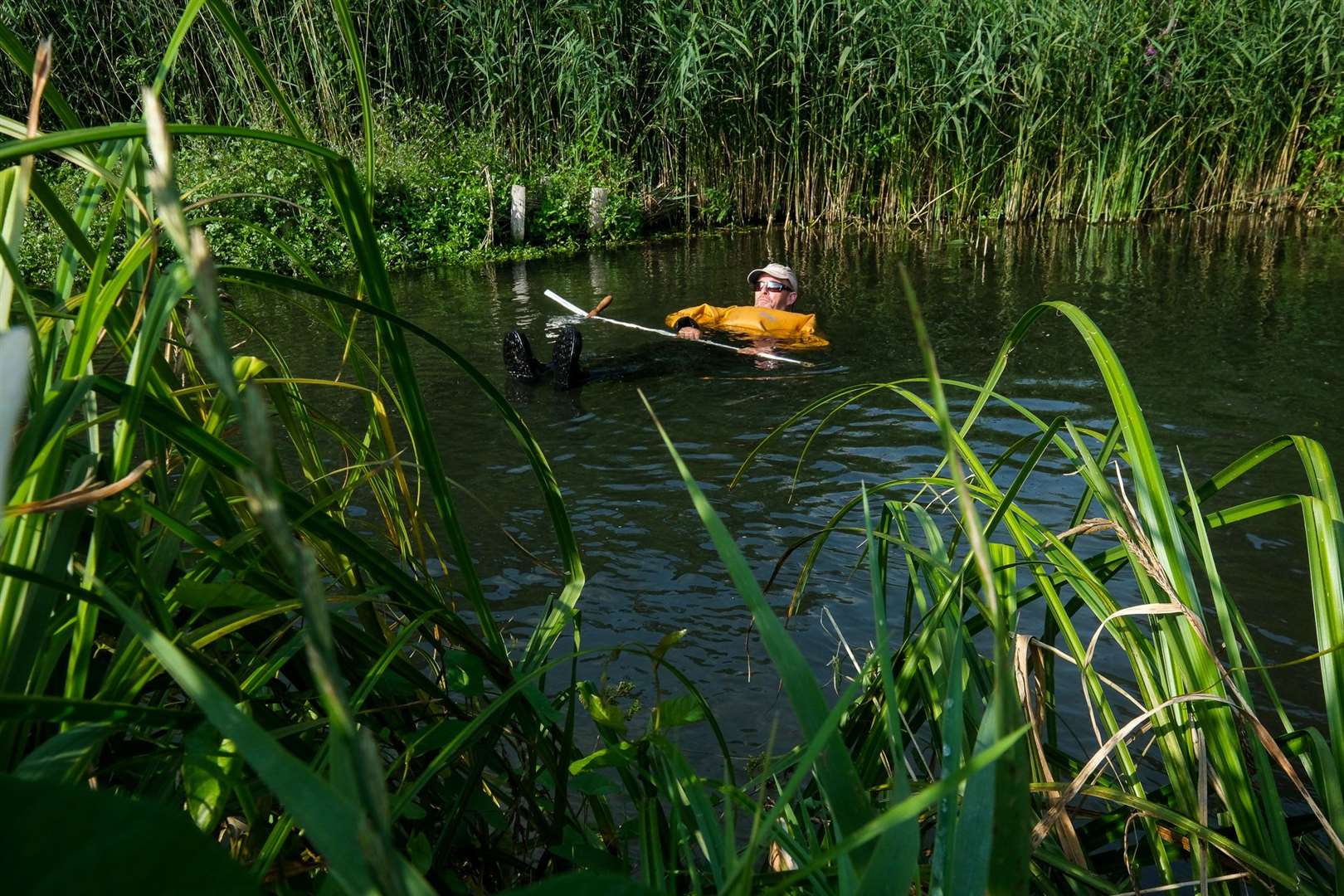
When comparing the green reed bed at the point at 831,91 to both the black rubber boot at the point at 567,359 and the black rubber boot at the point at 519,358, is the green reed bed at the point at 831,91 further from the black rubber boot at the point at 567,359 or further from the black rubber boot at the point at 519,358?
the black rubber boot at the point at 567,359

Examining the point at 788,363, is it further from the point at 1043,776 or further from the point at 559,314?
the point at 1043,776

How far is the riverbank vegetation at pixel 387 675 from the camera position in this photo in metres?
0.45

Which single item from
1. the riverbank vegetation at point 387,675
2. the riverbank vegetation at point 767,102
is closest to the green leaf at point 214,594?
the riverbank vegetation at point 387,675

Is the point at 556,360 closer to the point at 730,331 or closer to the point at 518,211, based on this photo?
the point at 730,331

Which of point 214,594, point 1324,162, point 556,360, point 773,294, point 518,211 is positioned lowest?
point 556,360

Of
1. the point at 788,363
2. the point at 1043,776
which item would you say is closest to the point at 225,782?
the point at 1043,776

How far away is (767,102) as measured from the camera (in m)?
12.3

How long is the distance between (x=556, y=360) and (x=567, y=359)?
108 millimetres

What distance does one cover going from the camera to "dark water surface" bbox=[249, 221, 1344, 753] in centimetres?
337

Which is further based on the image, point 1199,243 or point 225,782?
point 1199,243

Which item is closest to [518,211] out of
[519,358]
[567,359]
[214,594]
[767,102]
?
[767,102]

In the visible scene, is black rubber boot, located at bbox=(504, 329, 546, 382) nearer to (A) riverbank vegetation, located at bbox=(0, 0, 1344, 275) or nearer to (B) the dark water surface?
(B) the dark water surface

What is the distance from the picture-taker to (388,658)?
1.02 meters

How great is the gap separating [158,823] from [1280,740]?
142 centimetres
